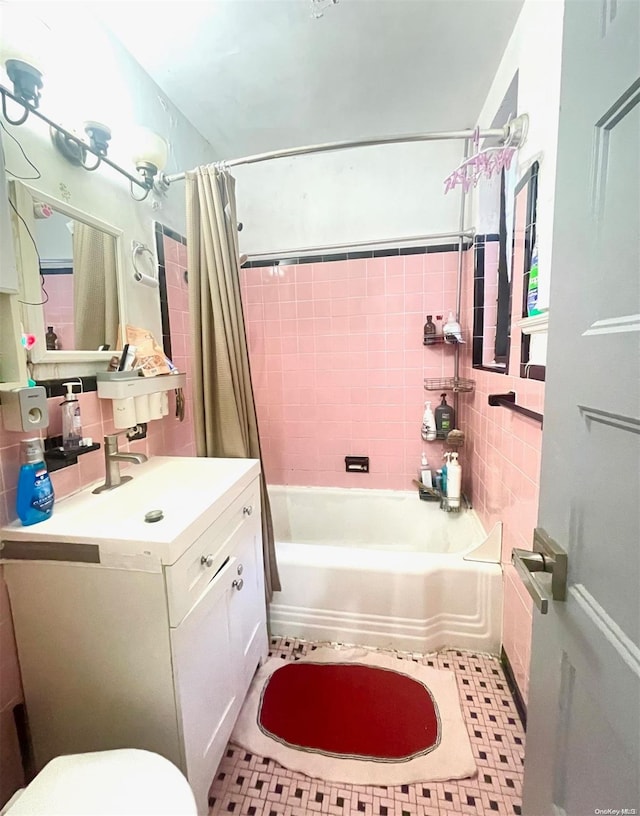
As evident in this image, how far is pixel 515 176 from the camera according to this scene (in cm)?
135

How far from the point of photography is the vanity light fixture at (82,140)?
0.93 metres

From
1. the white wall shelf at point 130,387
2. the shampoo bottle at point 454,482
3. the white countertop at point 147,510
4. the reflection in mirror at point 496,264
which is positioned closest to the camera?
the white countertop at point 147,510

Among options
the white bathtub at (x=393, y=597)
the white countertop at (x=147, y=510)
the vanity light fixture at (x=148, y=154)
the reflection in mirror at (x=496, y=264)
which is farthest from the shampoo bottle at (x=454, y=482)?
the vanity light fixture at (x=148, y=154)

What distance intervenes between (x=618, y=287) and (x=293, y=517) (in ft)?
7.21

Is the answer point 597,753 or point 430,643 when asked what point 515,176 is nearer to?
Result: point 597,753

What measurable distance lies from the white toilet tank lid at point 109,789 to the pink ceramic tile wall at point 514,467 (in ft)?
3.72

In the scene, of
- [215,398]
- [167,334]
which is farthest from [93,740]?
[167,334]

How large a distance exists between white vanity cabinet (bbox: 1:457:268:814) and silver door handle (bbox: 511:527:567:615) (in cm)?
74

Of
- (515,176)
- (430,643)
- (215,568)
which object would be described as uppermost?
(515,176)

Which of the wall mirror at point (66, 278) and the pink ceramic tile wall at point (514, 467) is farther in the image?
the pink ceramic tile wall at point (514, 467)

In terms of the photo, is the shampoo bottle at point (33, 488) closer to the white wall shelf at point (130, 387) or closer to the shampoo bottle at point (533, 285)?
the white wall shelf at point (130, 387)

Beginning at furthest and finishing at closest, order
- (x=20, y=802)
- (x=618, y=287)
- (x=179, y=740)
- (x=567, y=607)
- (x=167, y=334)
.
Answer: (x=167, y=334) → (x=179, y=740) → (x=20, y=802) → (x=567, y=607) → (x=618, y=287)

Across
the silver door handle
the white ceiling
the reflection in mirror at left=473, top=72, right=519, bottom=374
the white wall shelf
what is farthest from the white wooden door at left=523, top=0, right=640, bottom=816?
the white wall shelf

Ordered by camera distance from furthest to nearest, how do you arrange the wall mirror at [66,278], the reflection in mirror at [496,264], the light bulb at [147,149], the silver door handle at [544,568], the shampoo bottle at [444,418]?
1. the shampoo bottle at [444,418]
2. the reflection in mirror at [496,264]
3. the light bulb at [147,149]
4. the wall mirror at [66,278]
5. the silver door handle at [544,568]
